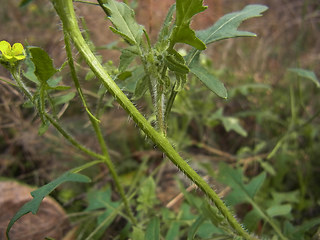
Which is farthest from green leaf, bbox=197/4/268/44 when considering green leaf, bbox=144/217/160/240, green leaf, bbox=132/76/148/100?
green leaf, bbox=144/217/160/240

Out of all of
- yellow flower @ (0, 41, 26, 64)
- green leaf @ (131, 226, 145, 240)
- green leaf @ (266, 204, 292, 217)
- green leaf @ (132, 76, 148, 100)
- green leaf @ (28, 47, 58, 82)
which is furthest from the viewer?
green leaf @ (266, 204, 292, 217)

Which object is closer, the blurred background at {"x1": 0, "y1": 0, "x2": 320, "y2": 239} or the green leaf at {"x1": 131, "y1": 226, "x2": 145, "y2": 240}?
the green leaf at {"x1": 131, "y1": 226, "x2": 145, "y2": 240}

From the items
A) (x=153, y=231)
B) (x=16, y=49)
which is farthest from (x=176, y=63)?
(x=153, y=231)

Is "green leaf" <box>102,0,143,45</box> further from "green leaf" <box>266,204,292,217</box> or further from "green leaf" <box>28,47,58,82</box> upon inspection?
"green leaf" <box>266,204,292,217</box>

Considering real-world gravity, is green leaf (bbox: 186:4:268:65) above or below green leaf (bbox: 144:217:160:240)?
above

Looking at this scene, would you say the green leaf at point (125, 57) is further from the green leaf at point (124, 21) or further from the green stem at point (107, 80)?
the green stem at point (107, 80)

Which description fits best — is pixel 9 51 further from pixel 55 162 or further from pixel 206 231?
pixel 55 162
